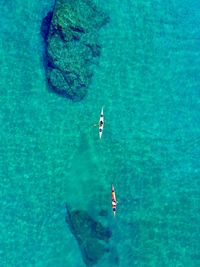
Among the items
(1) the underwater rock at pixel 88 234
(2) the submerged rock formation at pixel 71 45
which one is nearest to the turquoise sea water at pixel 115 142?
(1) the underwater rock at pixel 88 234

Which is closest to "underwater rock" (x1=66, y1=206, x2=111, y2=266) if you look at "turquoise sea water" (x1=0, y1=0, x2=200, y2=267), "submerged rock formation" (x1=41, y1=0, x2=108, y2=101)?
"turquoise sea water" (x1=0, y1=0, x2=200, y2=267)

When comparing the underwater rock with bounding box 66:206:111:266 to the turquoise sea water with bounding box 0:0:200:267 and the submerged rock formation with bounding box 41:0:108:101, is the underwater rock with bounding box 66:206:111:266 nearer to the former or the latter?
the turquoise sea water with bounding box 0:0:200:267

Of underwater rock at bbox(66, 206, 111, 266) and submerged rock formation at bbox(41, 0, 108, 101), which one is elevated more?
submerged rock formation at bbox(41, 0, 108, 101)

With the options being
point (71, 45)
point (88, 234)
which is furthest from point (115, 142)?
point (71, 45)

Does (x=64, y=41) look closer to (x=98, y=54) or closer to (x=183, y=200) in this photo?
(x=98, y=54)

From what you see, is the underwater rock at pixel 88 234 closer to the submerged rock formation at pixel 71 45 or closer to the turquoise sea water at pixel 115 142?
the turquoise sea water at pixel 115 142

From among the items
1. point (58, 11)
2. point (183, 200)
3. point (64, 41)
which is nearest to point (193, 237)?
point (183, 200)
